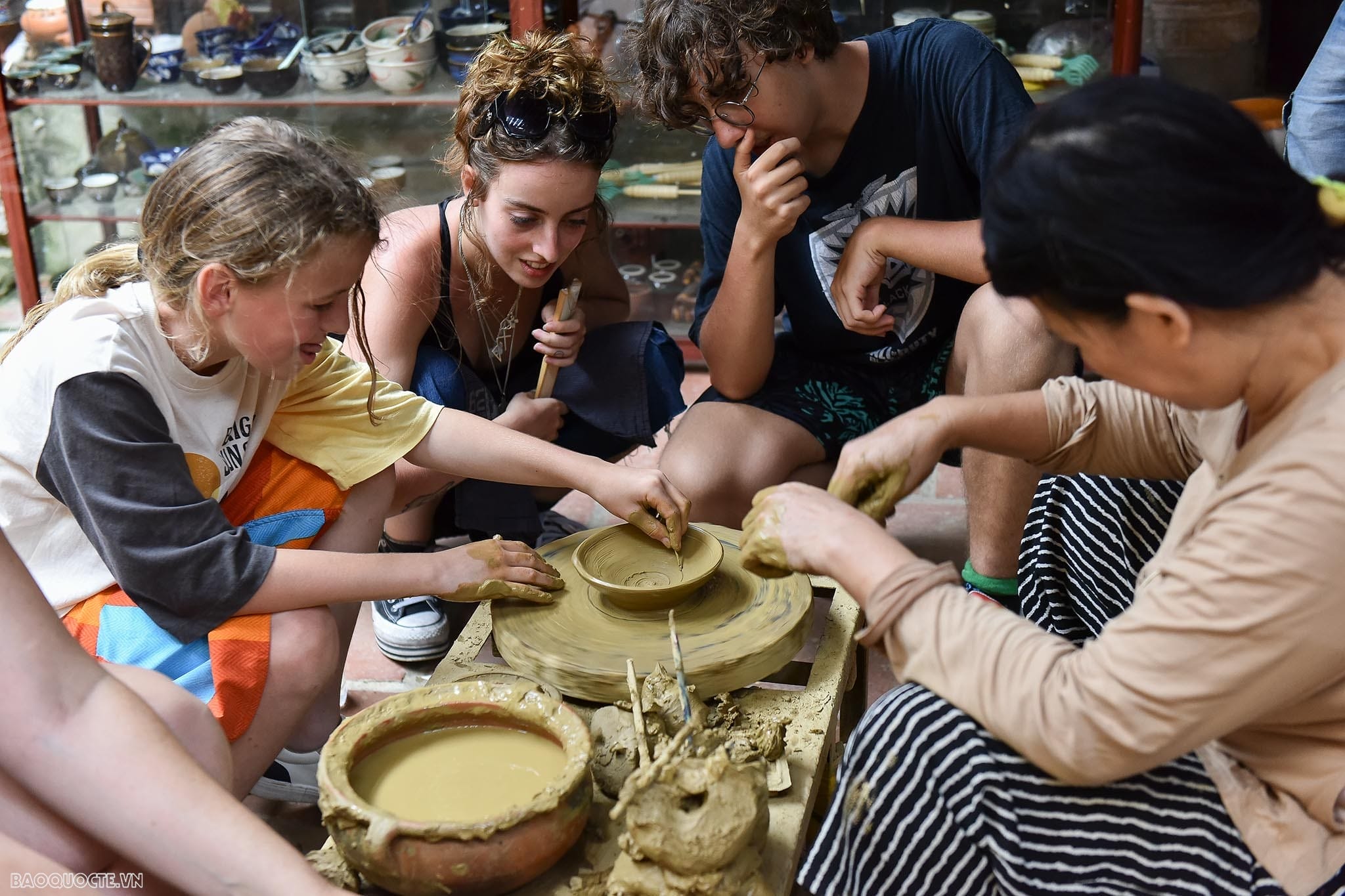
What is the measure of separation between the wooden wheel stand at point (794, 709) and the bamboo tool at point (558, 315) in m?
0.66

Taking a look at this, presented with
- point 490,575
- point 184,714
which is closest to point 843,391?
point 490,575

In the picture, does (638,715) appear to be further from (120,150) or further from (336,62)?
(120,150)

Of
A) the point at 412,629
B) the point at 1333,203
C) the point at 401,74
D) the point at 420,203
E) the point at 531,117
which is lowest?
the point at 412,629

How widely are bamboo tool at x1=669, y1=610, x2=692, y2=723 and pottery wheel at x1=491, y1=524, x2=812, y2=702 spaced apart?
33 mm

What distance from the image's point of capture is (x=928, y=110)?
8.21ft

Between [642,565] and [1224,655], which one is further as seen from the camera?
[642,565]

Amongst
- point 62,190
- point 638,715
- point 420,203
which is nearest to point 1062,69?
point 420,203

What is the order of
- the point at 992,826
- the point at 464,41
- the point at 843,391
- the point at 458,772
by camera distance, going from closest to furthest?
the point at 992,826, the point at 458,772, the point at 843,391, the point at 464,41

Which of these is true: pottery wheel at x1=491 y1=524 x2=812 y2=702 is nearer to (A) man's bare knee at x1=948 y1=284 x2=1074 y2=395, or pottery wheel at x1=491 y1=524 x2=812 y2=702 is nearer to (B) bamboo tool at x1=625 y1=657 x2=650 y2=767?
(B) bamboo tool at x1=625 y1=657 x2=650 y2=767

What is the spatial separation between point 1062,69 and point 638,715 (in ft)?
10.7

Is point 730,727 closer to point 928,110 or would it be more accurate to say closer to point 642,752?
point 642,752

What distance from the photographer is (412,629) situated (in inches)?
104

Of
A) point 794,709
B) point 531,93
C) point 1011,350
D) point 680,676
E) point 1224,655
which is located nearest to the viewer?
point 1224,655

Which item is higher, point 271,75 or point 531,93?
point 531,93
